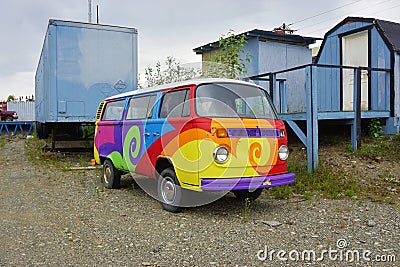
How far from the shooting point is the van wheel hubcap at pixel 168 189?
6.27m

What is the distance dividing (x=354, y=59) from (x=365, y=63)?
0.48 m

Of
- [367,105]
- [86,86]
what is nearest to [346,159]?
[367,105]

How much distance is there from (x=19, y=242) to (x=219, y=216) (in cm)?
275

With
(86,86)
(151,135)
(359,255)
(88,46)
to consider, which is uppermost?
(88,46)

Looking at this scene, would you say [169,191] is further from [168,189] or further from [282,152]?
[282,152]

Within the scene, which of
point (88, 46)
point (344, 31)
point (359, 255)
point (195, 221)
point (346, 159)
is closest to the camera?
point (359, 255)

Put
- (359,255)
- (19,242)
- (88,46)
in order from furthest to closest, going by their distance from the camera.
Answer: (88,46)
(19,242)
(359,255)

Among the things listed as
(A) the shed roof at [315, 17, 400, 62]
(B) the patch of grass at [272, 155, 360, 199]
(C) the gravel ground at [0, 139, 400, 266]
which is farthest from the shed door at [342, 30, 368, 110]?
(C) the gravel ground at [0, 139, 400, 266]

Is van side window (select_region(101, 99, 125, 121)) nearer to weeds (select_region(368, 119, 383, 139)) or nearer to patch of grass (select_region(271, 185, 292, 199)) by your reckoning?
patch of grass (select_region(271, 185, 292, 199))

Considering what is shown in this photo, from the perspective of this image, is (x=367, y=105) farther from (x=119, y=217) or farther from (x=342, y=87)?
(x=119, y=217)

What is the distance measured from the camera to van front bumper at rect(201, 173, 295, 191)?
559 centimetres

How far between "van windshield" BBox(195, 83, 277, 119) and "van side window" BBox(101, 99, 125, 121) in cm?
243

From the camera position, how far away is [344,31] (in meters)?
12.7

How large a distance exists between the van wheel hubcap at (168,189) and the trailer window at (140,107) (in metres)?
1.20
